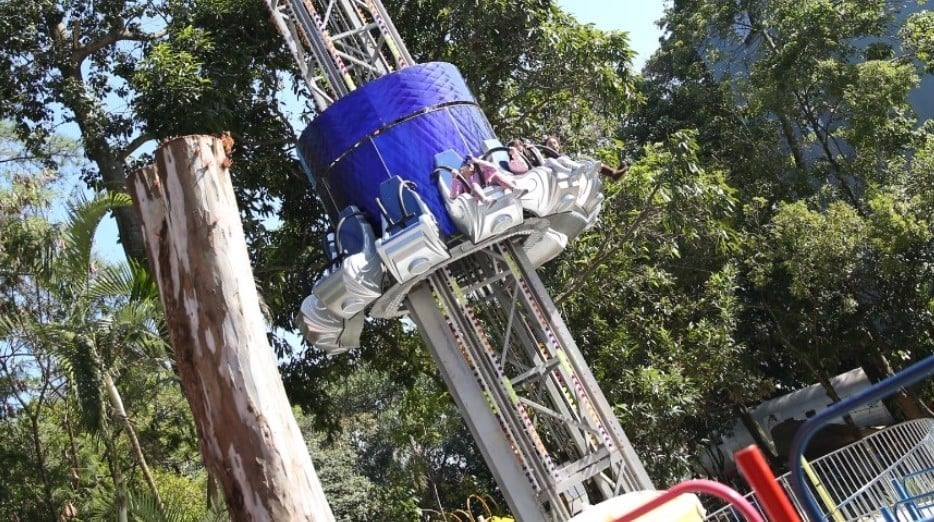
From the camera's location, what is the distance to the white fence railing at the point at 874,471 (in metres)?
11.6

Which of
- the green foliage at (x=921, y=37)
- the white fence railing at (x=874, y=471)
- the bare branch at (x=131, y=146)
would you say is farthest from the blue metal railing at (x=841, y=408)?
the green foliage at (x=921, y=37)

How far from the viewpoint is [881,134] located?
2225cm

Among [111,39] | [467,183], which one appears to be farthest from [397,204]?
[111,39]

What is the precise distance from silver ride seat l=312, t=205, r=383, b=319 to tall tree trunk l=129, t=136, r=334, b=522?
221 inches

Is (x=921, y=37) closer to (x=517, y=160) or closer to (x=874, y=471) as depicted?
(x=874, y=471)

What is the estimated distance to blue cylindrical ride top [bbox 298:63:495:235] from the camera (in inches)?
408

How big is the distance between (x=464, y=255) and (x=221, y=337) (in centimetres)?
648

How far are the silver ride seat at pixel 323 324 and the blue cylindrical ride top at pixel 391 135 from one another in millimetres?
1118

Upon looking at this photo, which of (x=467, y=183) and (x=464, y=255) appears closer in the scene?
(x=467, y=183)

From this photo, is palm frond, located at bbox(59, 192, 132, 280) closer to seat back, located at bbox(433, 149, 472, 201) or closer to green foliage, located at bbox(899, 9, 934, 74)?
seat back, located at bbox(433, 149, 472, 201)

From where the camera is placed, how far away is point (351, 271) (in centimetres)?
985

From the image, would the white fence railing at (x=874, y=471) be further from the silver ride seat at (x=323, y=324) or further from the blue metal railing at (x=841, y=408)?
the blue metal railing at (x=841, y=408)

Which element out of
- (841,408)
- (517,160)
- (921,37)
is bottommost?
(841,408)

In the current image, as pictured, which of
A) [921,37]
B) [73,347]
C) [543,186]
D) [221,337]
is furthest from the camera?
[921,37]
